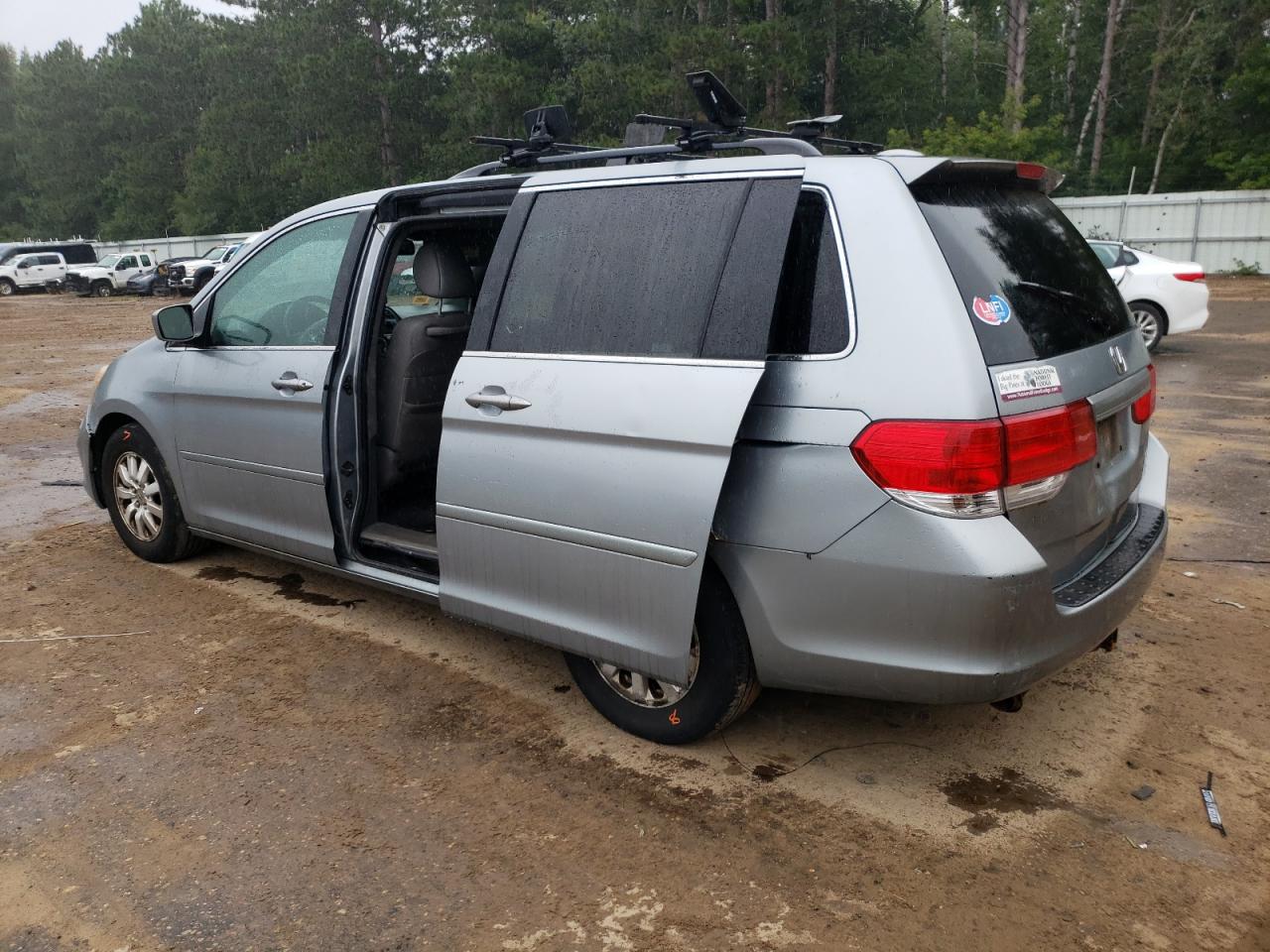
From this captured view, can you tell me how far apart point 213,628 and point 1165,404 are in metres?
8.87

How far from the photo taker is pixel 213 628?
460 cm

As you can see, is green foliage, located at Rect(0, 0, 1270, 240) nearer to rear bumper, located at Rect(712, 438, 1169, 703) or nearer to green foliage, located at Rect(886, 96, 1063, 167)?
green foliage, located at Rect(886, 96, 1063, 167)

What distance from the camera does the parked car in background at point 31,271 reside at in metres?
38.4

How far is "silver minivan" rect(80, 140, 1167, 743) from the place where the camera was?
2.73 m

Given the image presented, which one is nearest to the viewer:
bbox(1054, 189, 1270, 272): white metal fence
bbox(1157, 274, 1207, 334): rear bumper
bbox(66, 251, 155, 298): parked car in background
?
bbox(1157, 274, 1207, 334): rear bumper

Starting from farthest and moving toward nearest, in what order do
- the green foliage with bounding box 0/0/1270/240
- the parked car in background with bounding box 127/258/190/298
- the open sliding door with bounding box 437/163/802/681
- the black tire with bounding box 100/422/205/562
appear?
the parked car in background with bounding box 127/258/190/298
the green foliage with bounding box 0/0/1270/240
the black tire with bounding box 100/422/205/562
the open sliding door with bounding box 437/163/802/681

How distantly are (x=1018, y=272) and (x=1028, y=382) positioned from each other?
0.43 m

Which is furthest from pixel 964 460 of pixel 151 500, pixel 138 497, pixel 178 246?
pixel 178 246

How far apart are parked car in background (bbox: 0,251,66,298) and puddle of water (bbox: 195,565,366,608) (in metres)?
39.6

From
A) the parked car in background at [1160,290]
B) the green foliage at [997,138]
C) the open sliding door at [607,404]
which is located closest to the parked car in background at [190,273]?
the green foliage at [997,138]

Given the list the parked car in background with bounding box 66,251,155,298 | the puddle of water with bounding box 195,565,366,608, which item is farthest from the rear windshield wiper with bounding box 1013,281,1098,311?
the parked car in background with bounding box 66,251,155,298

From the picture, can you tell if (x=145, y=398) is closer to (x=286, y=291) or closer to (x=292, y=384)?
(x=286, y=291)

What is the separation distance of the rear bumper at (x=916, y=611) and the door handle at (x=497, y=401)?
0.88 m

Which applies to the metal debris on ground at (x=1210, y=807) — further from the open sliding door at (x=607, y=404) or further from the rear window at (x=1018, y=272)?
the open sliding door at (x=607, y=404)
